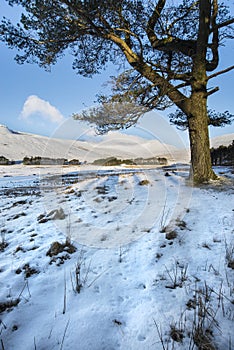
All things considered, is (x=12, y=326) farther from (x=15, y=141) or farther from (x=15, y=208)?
(x=15, y=141)

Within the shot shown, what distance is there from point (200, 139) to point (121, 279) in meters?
5.03

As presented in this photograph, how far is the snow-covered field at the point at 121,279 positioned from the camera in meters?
1.21

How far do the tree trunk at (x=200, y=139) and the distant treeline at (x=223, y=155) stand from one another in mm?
9123

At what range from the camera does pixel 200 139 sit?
18.0 ft

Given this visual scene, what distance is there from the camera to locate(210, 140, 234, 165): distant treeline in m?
13.2

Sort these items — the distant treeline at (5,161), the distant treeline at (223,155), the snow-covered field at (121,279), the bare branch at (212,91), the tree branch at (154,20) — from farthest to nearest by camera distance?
the distant treeline at (5,161), the distant treeline at (223,155), the tree branch at (154,20), the bare branch at (212,91), the snow-covered field at (121,279)

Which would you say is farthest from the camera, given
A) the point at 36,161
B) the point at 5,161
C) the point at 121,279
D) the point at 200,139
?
the point at 36,161

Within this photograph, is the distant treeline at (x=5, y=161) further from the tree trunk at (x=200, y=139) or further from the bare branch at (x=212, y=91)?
the bare branch at (x=212, y=91)

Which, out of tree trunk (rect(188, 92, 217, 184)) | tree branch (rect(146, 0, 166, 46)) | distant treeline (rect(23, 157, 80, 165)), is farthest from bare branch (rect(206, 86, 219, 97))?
distant treeline (rect(23, 157, 80, 165))

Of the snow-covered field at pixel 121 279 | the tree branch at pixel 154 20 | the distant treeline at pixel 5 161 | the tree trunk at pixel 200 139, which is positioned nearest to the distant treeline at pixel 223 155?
the tree trunk at pixel 200 139

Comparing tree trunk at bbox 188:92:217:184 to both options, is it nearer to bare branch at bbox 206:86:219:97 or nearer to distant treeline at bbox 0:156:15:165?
bare branch at bbox 206:86:219:97

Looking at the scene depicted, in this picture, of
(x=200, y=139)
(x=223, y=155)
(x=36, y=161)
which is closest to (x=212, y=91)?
(x=200, y=139)

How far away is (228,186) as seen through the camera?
486cm

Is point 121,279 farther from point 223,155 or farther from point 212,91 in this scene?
point 223,155
